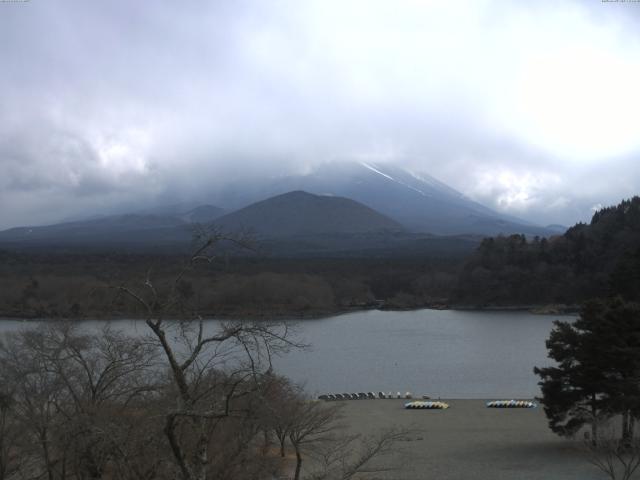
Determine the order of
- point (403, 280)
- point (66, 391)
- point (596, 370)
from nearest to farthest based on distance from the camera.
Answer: point (66, 391) < point (596, 370) < point (403, 280)

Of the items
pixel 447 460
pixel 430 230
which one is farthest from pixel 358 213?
pixel 447 460

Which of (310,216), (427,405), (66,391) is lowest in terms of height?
(427,405)

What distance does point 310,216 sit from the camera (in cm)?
13550

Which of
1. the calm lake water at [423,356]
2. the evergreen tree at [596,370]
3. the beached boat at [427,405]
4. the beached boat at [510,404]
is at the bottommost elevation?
the calm lake water at [423,356]

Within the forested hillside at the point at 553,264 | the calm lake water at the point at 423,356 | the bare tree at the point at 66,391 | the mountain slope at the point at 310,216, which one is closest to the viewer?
the bare tree at the point at 66,391

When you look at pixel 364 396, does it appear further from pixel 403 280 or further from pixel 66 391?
pixel 403 280

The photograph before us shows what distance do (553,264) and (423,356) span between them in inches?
1136

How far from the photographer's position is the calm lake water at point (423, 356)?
2480cm

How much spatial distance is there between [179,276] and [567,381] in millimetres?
11571

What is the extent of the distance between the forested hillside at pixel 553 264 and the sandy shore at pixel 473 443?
113 feet

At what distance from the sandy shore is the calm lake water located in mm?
2409

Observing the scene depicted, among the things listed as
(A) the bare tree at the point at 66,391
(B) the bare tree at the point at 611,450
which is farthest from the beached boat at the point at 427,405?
(A) the bare tree at the point at 66,391

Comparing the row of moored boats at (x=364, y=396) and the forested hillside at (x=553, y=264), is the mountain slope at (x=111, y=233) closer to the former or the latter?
the forested hillside at (x=553, y=264)

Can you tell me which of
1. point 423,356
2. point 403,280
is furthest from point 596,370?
point 403,280
